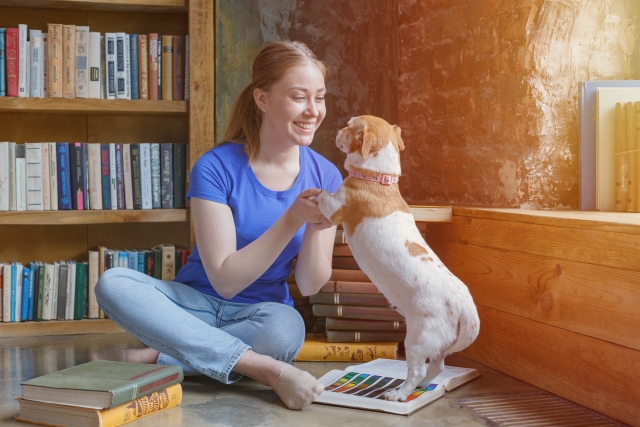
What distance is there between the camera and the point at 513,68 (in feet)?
6.98

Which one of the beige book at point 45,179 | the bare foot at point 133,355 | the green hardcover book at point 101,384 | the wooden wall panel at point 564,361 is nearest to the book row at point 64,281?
the beige book at point 45,179

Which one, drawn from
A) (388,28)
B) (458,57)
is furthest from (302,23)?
(458,57)

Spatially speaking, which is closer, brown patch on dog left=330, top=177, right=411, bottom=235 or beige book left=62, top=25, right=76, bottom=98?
brown patch on dog left=330, top=177, right=411, bottom=235

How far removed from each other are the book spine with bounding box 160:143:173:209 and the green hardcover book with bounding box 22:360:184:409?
1.03 metres

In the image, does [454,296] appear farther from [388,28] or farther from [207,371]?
[388,28]

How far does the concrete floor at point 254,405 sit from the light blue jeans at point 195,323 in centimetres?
6

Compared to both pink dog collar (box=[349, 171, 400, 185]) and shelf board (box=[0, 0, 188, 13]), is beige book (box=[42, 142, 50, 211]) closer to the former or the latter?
shelf board (box=[0, 0, 188, 13])

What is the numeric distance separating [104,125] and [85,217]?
1.42 ft

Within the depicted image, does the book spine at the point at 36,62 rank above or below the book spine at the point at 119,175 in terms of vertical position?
above

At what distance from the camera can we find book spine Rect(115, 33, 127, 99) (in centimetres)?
254

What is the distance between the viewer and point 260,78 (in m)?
1.86

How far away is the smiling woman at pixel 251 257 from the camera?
1.70m

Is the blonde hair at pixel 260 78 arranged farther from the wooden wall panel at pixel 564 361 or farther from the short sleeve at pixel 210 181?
the wooden wall panel at pixel 564 361

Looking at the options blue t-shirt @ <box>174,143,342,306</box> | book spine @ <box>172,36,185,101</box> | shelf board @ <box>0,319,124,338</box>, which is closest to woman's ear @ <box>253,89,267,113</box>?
blue t-shirt @ <box>174,143,342,306</box>
